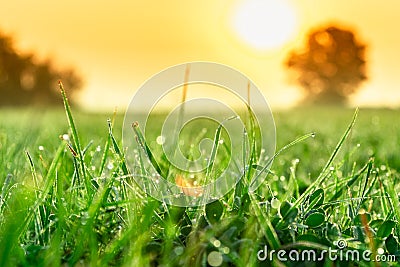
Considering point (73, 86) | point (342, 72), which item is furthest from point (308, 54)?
point (73, 86)

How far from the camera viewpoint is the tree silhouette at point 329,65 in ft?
147

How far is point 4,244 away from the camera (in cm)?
115

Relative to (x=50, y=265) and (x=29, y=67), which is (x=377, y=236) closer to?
(x=50, y=265)

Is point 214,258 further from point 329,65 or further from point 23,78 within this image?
point 329,65

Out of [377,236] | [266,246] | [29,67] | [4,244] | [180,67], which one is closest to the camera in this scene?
[4,244]

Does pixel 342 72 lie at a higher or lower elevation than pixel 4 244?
higher

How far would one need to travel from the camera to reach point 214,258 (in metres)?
1.24

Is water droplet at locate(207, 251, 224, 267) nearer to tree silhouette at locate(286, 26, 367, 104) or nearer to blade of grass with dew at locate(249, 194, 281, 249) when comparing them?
blade of grass with dew at locate(249, 194, 281, 249)

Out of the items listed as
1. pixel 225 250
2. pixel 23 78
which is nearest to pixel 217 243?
pixel 225 250

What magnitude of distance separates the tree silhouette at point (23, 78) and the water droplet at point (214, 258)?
33300 mm

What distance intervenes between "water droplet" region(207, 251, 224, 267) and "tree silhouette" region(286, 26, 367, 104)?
44.1 meters

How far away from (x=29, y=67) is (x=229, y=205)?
113ft

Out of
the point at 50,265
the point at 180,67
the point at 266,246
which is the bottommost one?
the point at 50,265

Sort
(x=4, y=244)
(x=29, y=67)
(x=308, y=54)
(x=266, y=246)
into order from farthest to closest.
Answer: (x=308, y=54) → (x=29, y=67) → (x=266, y=246) → (x=4, y=244)
